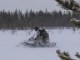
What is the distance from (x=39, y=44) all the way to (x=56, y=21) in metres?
53.2

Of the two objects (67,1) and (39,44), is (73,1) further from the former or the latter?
(39,44)

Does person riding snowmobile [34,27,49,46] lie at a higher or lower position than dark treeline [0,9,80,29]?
higher

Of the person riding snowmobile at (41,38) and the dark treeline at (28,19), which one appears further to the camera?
the dark treeline at (28,19)

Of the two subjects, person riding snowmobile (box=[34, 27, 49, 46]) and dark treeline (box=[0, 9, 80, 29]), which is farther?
dark treeline (box=[0, 9, 80, 29])

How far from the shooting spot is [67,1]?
234 cm

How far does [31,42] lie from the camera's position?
17.8 metres

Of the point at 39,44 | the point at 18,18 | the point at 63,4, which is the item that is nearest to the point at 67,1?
the point at 63,4

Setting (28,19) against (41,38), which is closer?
(41,38)

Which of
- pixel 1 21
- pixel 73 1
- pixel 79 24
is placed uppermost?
pixel 73 1

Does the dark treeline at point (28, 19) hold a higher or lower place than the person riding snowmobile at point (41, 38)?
lower

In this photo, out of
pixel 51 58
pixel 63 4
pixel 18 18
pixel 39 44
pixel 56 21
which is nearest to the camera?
pixel 63 4

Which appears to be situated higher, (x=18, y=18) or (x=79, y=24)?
(x=79, y=24)

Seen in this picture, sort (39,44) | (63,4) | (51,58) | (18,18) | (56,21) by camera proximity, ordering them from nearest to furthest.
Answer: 1. (63,4)
2. (51,58)
3. (39,44)
4. (56,21)
5. (18,18)

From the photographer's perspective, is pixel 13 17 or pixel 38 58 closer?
pixel 38 58
